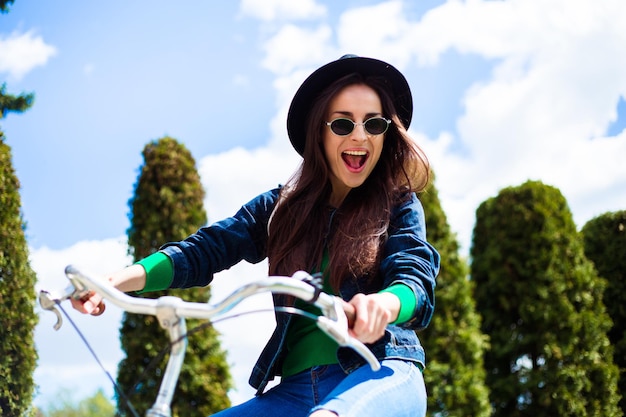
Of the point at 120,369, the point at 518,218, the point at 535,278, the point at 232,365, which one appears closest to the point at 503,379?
the point at 535,278

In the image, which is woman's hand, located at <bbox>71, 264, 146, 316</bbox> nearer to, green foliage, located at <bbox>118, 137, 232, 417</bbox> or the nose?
the nose

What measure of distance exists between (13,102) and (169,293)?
229 cm

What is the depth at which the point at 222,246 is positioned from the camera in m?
2.66

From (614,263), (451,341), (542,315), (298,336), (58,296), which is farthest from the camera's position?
(614,263)

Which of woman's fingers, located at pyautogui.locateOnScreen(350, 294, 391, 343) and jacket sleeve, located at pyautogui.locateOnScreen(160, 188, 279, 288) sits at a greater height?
jacket sleeve, located at pyautogui.locateOnScreen(160, 188, 279, 288)

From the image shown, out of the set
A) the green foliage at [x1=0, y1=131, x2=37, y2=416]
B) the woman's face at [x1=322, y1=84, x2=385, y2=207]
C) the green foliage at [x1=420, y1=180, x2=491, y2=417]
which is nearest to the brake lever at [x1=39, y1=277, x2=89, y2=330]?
the woman's face at [x1=322, y1=84, x2=385, y2=207]

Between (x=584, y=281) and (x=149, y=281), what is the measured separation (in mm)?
8665

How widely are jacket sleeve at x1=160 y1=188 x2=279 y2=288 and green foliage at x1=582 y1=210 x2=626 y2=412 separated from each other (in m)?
9.01

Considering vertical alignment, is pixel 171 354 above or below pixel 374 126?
below

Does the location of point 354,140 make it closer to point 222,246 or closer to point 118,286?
point 222,246

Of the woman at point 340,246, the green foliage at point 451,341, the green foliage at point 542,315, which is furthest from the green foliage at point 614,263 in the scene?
the woman at point 340,246

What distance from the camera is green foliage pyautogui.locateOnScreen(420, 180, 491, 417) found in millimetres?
8531

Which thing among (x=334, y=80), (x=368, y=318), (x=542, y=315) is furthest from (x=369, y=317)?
(x=542, y=315)

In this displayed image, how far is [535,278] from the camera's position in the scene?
33.2 ft
